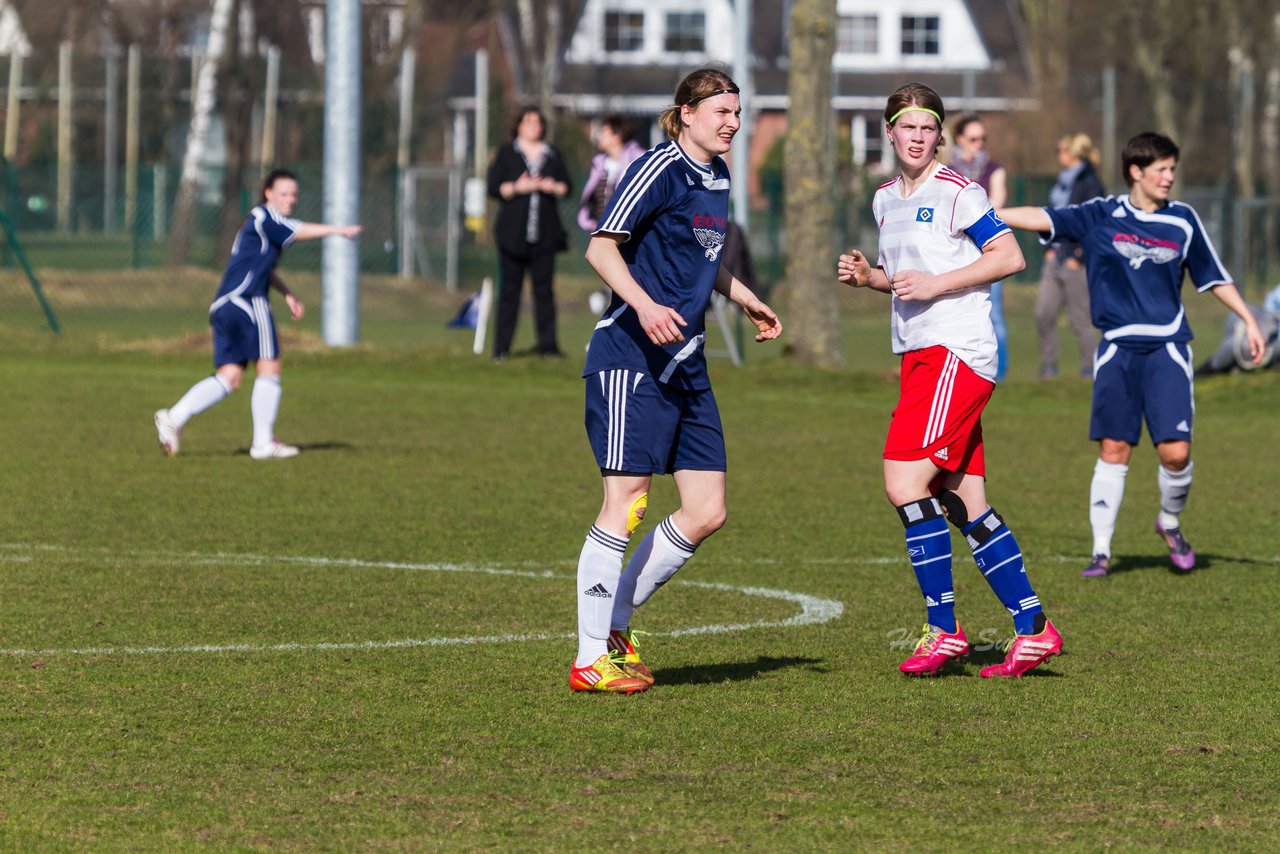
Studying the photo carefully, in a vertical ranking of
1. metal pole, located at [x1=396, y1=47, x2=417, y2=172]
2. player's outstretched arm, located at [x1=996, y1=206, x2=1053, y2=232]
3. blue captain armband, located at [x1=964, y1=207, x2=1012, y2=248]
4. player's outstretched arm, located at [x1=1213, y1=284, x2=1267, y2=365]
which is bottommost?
player's outstretched arm, located at [x1=1213, y1=284, x2=1267, y2=365]

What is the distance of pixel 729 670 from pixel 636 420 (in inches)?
39.2

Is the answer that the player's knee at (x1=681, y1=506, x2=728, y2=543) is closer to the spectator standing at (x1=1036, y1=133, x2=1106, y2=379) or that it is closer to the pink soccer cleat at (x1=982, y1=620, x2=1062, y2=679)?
the pink soccer cleat at (x1=982, y1=620, x2=1062, y2=679)

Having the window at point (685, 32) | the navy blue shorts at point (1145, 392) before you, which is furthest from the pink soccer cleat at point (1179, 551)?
the window at point (685, 32)

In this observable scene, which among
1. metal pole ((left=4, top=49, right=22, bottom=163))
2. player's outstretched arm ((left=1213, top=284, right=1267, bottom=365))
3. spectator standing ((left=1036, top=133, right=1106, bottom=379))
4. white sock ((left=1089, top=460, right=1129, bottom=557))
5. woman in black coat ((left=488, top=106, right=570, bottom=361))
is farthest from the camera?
metal pole ((left=4, top=49, right=22, bottom=163))

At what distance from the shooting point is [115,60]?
57.6 metres

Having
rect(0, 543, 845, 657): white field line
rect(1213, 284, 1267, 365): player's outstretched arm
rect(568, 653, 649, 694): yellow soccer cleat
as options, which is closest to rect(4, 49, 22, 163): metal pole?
rect(0, 543, 845, 657): white field line

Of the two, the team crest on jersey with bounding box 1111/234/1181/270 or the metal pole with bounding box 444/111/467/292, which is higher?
the metal pole with bounding box 444/111/467/292

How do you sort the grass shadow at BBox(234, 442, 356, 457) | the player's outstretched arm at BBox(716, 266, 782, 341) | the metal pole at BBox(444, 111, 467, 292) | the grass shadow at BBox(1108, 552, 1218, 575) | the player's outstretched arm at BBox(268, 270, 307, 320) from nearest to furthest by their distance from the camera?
the player's outstretched arm at BBox(716, 266, 782, 341), the grass shadow at BBox(1108, 552, 1218, 575), the player's outstretched arm at BBox(268, 270, 307, 320), the grass shadow at BBox(234, 442, 356, 457), the metal pole at BBox(444, 111, 467, 292)

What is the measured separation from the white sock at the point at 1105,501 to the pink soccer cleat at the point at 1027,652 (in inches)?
98.5

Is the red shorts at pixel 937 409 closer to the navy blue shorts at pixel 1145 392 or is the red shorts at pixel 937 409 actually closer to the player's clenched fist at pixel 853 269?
the player's clenched fist at pixel 853 269

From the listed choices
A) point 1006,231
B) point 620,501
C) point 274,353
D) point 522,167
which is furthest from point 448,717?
point 522,167

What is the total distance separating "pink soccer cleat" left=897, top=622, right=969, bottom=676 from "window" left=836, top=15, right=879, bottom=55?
5938 cm

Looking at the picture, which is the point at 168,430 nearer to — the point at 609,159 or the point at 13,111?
the point at 609,159

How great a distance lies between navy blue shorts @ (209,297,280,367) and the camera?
13102 millimetres
